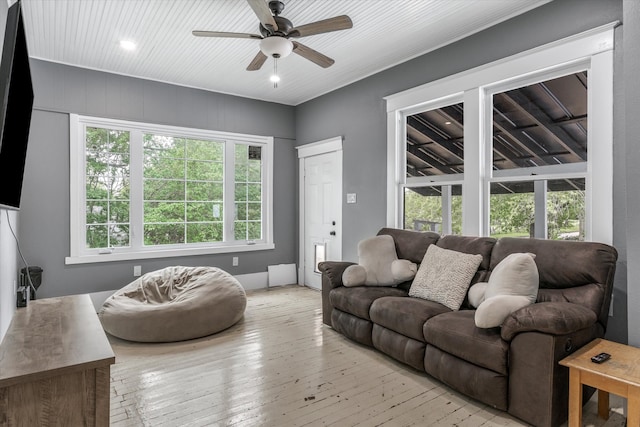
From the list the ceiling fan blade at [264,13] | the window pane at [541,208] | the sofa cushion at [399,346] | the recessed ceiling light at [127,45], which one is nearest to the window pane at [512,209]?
the window pane at [541,208]

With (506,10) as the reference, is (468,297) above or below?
below

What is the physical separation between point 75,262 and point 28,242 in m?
0.50

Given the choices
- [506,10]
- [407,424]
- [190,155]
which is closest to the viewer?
[407,424]

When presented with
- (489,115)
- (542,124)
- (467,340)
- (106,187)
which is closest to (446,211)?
(489,115)

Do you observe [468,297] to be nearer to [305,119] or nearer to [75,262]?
[305,119]

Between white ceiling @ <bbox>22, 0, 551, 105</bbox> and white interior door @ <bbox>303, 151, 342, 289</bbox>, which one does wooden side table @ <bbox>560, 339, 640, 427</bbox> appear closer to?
white ceiling @ <bbox>22, 0, 551, 105</bbox>

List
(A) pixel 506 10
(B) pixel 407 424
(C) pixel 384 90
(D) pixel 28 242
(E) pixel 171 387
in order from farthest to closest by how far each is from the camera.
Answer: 1. (C) pixel 384 90
2. (D) pixel 28 242
3. (A) pixel 506 10
4. (E) pixel 171 387
5. (B) pixel 407 424

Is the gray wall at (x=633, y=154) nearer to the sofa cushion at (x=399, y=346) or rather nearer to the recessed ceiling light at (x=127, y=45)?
the sofa cushion at (x=399, y=346)

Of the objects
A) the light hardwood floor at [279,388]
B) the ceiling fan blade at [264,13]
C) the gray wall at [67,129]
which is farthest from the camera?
the gray wall at [67,129]

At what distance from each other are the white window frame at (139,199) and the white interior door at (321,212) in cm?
59

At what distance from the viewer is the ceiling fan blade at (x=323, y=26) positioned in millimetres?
2584

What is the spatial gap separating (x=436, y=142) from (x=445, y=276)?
1.61m

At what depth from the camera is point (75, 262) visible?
422 centimetres

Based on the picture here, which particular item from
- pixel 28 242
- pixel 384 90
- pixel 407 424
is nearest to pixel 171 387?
pixel 407 424
